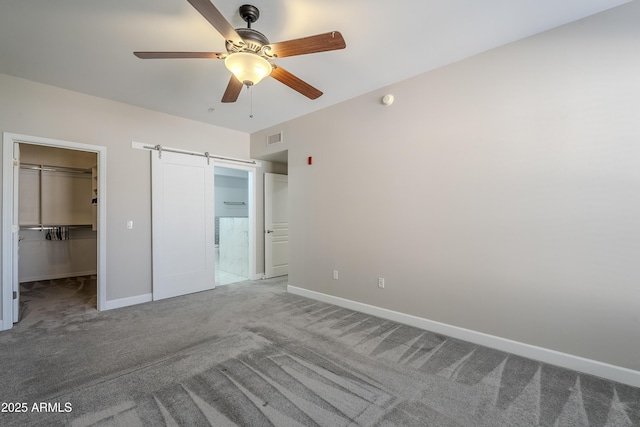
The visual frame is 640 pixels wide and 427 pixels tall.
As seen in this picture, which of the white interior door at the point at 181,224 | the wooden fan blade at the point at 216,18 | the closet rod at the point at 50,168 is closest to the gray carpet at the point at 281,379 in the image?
the white interior door at the point at 181,224

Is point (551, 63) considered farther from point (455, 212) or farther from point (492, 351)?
point (492, 351)

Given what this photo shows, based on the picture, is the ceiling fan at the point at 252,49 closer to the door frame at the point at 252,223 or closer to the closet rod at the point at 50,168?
the door frame at the point at 252,223

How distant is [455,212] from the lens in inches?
111

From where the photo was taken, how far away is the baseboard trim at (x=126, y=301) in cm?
367

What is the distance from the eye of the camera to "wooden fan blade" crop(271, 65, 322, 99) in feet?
7.33

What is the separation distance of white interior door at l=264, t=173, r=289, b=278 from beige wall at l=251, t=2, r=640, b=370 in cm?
224

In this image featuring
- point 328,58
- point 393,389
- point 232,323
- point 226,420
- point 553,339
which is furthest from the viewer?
point 232,323

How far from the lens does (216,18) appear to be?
1.62 m

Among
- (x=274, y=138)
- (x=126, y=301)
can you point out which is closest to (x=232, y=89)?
(x=274, y=138)

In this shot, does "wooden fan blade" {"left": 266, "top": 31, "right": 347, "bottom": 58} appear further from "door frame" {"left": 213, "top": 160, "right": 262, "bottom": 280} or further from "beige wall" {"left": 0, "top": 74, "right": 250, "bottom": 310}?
"door frame" {"left": 213, "top": 160, "right": 262, "bottom": 280}

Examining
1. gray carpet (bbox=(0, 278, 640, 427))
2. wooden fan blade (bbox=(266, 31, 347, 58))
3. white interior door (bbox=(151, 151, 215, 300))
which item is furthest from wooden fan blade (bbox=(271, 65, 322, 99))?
white interior door (bbox=(151, 151, 215, 300))

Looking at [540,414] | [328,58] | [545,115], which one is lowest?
[540,414]

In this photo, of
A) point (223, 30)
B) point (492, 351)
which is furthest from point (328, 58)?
point (492, 351)

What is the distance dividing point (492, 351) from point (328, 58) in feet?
10.6
